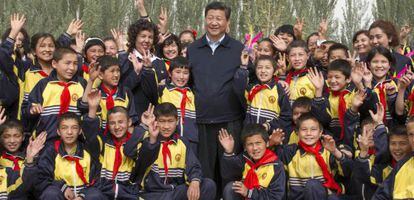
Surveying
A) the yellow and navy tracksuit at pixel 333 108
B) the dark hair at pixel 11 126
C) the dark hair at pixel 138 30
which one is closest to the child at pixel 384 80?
the yellow and navy tracksuit at pixel 333 108

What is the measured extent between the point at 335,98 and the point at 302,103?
0.32 m

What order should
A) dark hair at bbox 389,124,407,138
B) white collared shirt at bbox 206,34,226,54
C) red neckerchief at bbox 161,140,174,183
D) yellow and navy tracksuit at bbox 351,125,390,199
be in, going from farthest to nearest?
white collared shirt at bbox 206,34,226,54 < red neckerchief at bbox 161,140,174,183 < yellow and navy tracksuit at bbox 351,125,390,199 < dark hair at bbox 389,124,407,138

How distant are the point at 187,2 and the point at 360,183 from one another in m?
16.3

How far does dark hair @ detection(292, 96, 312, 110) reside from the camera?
6570mm

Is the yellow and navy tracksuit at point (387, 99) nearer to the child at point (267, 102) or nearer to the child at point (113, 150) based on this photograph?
the child at point (267, 102)

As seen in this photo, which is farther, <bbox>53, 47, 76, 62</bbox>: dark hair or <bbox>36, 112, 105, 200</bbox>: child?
<bbox>53, 47, 76, 62</bbox>: dark hair

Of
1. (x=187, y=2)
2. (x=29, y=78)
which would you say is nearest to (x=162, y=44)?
(x=29, y=78)

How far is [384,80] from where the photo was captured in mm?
6453

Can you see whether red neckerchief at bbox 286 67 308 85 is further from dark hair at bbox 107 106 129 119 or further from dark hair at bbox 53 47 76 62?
dark hair at bbox 53 47 76 62

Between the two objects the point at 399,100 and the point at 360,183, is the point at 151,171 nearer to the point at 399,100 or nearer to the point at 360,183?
the point at 360,183

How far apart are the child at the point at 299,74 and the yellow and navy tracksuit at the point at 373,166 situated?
1.04 metres

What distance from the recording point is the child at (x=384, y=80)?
627 cm

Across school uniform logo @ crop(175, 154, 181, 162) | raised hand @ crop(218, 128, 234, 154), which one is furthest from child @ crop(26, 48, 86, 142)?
raised hand @ crop(218, 128, 234, 154)

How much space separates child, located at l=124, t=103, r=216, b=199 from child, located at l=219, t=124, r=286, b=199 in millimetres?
248
